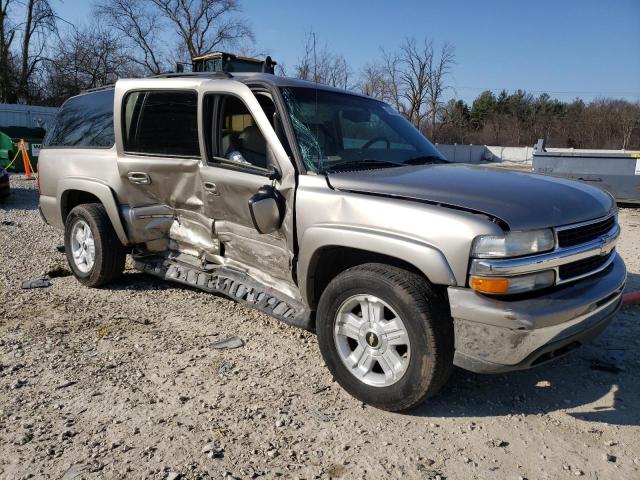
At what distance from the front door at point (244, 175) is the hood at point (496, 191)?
521 millimetres

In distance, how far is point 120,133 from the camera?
4.70 m

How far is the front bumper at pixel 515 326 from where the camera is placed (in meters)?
2.48

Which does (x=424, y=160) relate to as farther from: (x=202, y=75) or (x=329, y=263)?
(x=202, y=75)

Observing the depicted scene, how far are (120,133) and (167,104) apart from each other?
67 cm

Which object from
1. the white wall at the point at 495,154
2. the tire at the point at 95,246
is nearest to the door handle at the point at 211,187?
the tire at the point at 95,246

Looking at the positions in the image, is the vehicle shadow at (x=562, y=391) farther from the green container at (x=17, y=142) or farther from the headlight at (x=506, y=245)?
the green container at (x=17, y=142)

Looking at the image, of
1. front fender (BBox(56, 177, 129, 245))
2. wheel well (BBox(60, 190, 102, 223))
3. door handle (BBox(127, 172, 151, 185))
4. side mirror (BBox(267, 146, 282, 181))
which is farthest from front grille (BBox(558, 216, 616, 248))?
wheel well (BBox(60, 190, 102, 223))

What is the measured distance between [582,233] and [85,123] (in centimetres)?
478

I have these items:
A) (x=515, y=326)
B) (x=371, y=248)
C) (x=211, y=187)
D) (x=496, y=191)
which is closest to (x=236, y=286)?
(x=211, y=187)

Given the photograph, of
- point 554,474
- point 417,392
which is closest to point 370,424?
point 417,392

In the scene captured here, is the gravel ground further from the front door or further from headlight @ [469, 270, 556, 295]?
headlight @ [469, 270, 556, 295]

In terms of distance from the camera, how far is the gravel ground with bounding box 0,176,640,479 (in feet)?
8.25

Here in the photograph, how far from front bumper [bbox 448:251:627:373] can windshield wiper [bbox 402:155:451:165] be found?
1.49 metres

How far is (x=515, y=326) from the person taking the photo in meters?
2.47
